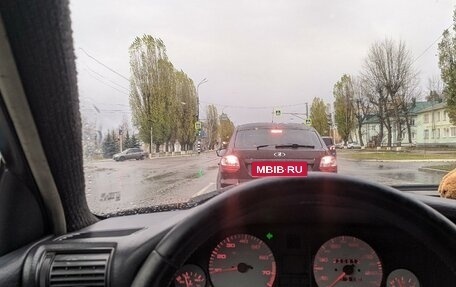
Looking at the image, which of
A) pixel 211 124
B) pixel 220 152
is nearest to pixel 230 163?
pixel 220 152

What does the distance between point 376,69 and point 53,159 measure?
2.03 meters

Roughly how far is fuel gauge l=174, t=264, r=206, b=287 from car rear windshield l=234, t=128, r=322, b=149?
3.90 ft

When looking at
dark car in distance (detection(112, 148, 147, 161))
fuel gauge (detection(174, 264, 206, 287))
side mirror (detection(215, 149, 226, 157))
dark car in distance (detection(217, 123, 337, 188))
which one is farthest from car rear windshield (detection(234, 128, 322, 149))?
fuel gauge (detection(174, 264, 206, 287))

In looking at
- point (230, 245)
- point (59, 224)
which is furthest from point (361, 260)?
point (59, 224)

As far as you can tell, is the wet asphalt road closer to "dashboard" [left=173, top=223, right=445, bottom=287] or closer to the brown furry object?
the brown furry object

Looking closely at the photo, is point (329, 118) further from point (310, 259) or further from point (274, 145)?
point (310, 259)

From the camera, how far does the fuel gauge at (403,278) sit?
2.34 metres

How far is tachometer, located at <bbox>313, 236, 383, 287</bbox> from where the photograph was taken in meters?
2.30

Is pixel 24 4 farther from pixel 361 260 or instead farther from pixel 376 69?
pixel 376 69

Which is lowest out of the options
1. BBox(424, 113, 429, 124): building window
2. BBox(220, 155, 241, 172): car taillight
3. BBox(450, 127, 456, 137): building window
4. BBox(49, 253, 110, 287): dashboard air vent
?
BBox(49, 253, 110, 287): dashboard air vent

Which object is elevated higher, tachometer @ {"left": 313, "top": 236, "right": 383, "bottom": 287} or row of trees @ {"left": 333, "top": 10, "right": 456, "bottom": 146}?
row of trees @ {"left": 333, "top": 10, "right": 456, "bottom": 146}

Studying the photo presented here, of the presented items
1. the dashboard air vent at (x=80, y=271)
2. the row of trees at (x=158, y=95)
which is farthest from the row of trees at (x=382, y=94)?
the dashboard air vent at (x=80, y=271)

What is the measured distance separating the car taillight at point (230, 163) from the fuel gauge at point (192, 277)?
1.26 metres

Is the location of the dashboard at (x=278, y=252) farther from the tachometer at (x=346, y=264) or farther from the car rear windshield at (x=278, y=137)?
the car rear windshield at (x=278, y=137)
